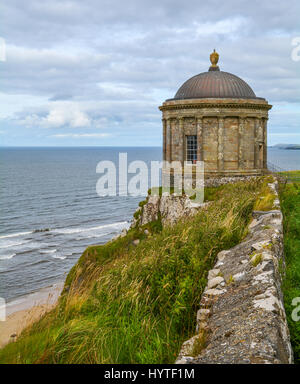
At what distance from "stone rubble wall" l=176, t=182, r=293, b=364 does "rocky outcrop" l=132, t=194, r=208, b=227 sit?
13806 mm

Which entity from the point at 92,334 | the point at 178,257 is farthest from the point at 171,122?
the point at 92,334

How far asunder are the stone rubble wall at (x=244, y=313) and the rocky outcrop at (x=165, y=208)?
13.8 meters

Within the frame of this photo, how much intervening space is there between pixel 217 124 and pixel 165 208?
6397 millimetres

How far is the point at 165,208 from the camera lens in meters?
23.2

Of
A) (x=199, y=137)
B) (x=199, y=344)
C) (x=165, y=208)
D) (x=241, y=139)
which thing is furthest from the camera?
(x=241, y=139)

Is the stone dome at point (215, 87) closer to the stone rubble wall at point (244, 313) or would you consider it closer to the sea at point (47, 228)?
the sea at point (47, 228)

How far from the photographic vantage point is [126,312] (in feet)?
20.5

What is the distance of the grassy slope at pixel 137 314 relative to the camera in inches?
209

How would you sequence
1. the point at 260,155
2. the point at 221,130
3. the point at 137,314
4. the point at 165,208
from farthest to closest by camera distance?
the point at 260,155
the point at 221,130
the point at 165,208
the point at 137,314

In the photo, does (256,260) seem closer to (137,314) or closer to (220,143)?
(137,314)

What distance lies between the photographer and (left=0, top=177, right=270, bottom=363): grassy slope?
5301mm

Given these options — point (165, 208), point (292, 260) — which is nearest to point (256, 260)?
point (292, 260)
